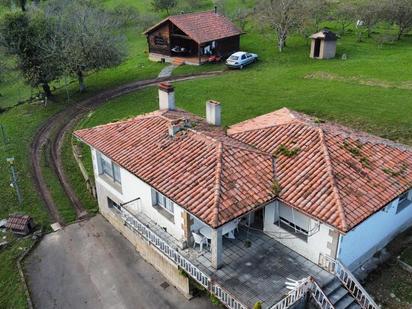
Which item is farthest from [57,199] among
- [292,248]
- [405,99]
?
[405,99]

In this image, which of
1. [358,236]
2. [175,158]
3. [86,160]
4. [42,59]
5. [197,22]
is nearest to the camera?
[358,236]

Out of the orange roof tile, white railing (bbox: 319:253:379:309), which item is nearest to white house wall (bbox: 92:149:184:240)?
the orange roof tile

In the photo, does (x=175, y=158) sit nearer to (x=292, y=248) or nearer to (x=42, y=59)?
(x=292, y=248)

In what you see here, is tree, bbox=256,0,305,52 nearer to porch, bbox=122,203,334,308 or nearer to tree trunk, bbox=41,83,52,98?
tree trunk, bbox=41,83,52,98

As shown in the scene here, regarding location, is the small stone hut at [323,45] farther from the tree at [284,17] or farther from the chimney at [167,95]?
the chimney at [167,95]

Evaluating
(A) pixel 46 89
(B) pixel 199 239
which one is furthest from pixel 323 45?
(B) pixel 199 239

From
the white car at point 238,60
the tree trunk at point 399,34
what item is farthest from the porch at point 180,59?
the tree trunk at point 399,34

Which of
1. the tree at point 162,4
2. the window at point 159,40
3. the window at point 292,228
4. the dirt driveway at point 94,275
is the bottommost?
the dirt driveway at point 94,275
